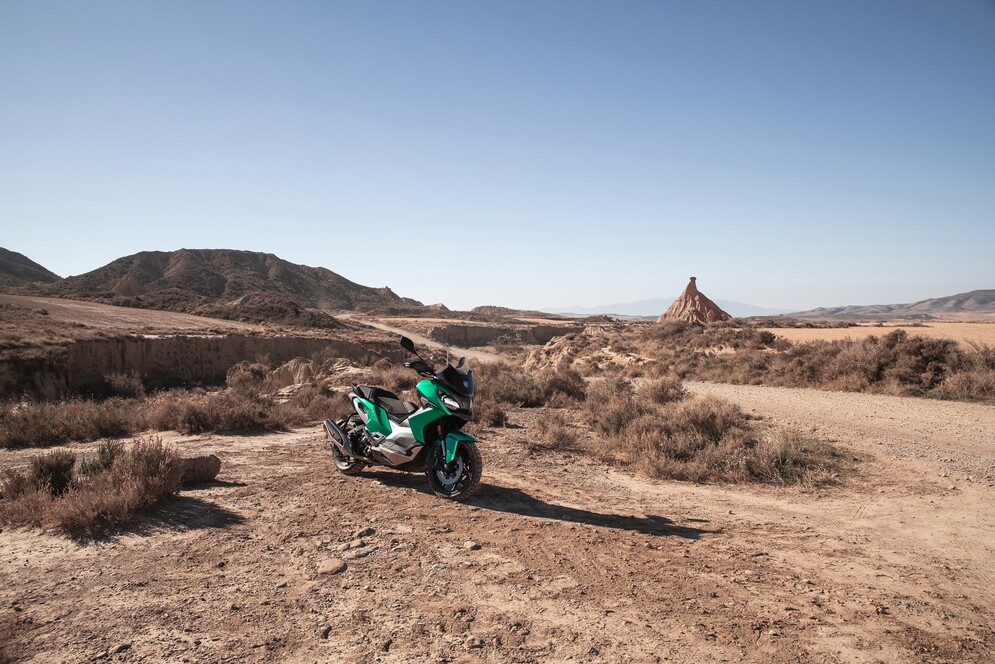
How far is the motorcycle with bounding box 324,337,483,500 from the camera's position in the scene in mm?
6137

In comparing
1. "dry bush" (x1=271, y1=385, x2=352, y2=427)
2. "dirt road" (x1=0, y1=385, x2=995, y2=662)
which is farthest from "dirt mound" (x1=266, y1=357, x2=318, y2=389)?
"dirt road" (x1=0, y1=385, x2=995, y2=662)

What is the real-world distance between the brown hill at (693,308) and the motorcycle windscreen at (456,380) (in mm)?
45588

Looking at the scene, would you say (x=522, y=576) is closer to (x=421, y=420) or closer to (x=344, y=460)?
(x=421, y=420)

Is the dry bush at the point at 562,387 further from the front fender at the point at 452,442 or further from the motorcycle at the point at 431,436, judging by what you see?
the front fender at the point at 452,442

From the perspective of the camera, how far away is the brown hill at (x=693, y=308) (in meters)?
50.0

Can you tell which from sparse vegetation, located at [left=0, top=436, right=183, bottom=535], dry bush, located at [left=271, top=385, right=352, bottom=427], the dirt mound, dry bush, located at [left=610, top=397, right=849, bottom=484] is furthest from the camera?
the dirt mound

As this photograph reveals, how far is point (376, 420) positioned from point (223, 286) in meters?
83.7

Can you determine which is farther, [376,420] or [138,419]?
[138,419]

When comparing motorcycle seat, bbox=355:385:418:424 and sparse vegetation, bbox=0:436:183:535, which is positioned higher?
motorcycle seat, bbox=355:385:418:424

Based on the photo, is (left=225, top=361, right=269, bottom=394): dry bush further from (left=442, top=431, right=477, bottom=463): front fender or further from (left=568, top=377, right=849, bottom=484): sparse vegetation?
(left=442, top=431, right=477, bottom=463): front fender

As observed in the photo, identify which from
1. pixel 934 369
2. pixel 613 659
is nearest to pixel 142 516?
pixel 613 659

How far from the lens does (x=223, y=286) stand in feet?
267

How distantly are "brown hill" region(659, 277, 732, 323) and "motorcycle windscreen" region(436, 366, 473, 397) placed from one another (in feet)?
150

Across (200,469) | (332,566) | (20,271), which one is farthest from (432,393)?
(20,271)
